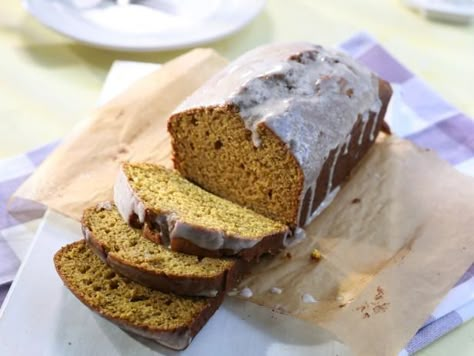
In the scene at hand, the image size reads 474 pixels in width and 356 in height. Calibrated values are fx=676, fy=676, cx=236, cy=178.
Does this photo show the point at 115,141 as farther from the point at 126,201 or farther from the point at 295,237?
the point at 295,237

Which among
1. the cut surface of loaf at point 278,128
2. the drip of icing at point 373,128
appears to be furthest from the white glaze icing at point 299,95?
the drip of icing at point 373,128

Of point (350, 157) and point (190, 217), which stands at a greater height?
point (190, 217)

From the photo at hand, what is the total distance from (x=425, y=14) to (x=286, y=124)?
88.5 inches

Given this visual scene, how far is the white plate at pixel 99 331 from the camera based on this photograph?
2.17m

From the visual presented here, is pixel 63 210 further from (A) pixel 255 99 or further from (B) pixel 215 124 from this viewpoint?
(A) pixel 255 99

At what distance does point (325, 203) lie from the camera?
2840 millimetres

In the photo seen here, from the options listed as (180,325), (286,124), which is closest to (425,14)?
(286,124)

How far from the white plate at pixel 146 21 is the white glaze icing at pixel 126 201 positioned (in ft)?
4.16

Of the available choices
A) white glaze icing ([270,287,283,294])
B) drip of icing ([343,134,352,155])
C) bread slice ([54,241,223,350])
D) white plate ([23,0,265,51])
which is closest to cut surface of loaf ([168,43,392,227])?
drip of icing ([343,134,352,155])

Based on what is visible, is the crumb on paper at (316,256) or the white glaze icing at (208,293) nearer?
the white glaze icing at (208,293)

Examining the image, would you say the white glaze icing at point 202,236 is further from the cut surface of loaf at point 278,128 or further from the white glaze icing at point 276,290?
the cut surface of loaf at point 278,128

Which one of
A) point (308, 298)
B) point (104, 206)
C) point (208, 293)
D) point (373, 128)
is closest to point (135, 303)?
point (208, 293)

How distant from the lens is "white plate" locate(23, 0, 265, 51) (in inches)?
143

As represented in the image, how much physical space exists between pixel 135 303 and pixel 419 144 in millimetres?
1735
